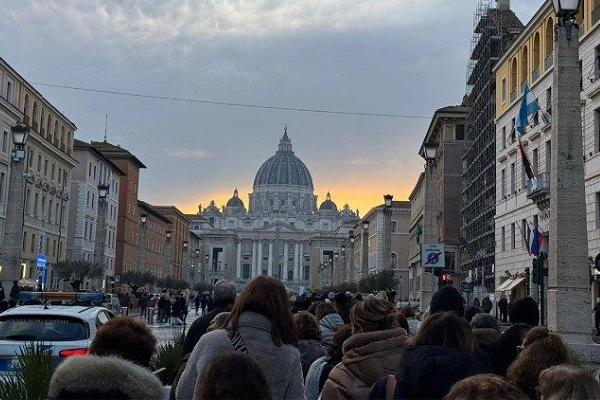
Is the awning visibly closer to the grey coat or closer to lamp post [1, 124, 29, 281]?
lamp post [1, 124, 29, 281]

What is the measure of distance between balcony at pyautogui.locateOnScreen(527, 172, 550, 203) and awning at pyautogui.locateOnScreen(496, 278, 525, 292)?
474cm

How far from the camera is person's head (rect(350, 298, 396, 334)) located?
5.62 m

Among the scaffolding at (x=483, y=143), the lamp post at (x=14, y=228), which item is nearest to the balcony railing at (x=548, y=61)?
the scaffolding at (x=483, y=143)

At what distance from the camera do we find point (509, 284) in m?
43.0

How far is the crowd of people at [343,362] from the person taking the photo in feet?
10.9

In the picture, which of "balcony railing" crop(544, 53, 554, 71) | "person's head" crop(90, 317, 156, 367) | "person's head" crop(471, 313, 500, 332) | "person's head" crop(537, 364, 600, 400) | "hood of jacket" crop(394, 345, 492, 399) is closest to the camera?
"person's head" crop(537, 364, 600, 400)

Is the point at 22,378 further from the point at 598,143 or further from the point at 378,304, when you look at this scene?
the point at 598,143

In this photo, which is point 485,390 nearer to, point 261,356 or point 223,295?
point 261,356

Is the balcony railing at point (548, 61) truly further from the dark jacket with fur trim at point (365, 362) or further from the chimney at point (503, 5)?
the dark jacket with fur trim at point (365, 362)

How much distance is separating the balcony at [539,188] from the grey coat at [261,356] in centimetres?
3328

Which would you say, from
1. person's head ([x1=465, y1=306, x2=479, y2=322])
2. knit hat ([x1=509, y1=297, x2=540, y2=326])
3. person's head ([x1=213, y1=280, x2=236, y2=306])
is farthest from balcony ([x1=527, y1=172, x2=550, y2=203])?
person's head ([x1=213, y1=280, x2=236, y2=306])

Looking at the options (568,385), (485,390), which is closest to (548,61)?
(568,385)

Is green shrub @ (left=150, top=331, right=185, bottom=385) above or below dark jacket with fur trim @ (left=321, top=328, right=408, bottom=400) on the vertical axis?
below

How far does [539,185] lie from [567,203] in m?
23.2
